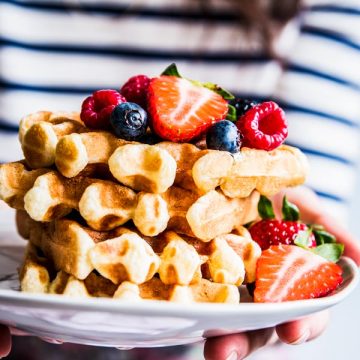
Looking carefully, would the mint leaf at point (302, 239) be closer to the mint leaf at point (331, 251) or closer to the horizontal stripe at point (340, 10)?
the mint leaf at point (331, 251)

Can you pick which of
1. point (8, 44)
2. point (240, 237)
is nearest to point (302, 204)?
point (240, 237)

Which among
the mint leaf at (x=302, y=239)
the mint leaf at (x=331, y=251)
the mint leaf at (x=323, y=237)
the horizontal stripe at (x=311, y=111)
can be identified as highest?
the mint leaf at (x=302, y=239)

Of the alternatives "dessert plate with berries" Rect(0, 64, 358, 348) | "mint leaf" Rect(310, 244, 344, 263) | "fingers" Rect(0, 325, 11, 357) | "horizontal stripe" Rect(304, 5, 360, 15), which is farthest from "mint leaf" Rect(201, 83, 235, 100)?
"horizontal stripe" Rect(304, 5, 360, 15)

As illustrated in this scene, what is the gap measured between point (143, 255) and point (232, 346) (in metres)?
0.23

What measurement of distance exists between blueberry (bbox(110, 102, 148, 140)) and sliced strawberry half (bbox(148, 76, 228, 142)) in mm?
30

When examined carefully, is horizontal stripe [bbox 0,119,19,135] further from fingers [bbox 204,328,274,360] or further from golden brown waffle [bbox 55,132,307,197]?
fingers [bbox 204,328,274,360]

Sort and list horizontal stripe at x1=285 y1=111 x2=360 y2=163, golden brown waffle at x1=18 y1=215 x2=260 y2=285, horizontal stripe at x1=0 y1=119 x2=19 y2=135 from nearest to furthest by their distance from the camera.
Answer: golden brown waffle at x1=18 y1=215 x2=260 y2=285, horizontal stripe at x1=0 y1=119 x2=19 y2=135, horizontal stripe at x1=285 y1=111 x2=360 y2=163

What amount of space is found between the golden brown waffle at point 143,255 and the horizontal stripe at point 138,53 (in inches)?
51.0

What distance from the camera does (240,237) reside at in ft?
3.89

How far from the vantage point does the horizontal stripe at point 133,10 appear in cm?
232

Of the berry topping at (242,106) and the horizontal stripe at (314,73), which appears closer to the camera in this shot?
the berry topping at (242,106)

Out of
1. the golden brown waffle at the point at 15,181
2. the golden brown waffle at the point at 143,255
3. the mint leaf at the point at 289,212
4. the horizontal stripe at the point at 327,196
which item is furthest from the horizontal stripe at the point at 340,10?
the golden brown waffle at the point at 15,181

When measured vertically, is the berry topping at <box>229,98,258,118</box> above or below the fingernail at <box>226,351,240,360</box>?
above

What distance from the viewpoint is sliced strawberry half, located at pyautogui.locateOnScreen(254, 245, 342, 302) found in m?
1.10
